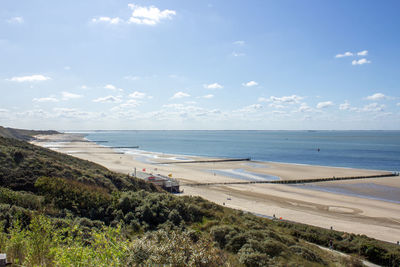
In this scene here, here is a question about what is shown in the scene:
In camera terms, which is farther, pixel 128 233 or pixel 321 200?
pixel 321 200

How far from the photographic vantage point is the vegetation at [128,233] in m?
5.95

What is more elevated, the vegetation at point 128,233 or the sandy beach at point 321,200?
the vegetation at point 128,233

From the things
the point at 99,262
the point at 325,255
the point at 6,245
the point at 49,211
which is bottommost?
the point at 325,255

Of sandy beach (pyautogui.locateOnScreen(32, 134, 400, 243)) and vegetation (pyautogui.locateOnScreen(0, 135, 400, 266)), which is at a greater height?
vegetation (pyautogui.locateOnScreen(0, 135, 400, 266))

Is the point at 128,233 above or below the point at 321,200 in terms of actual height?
above

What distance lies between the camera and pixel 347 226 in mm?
24641

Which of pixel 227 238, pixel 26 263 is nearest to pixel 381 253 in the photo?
pixel 227 238

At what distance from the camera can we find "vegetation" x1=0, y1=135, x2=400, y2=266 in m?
5.95

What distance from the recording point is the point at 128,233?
36.7 feet

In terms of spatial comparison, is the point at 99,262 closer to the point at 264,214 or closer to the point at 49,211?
the point at 49,211

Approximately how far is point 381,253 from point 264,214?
12.8 metres

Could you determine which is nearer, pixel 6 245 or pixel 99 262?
pixel 99 262

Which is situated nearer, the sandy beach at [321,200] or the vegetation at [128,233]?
the vegetation at [128,233]

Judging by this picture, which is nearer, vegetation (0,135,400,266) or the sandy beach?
vegetation (0,135,400,266)
